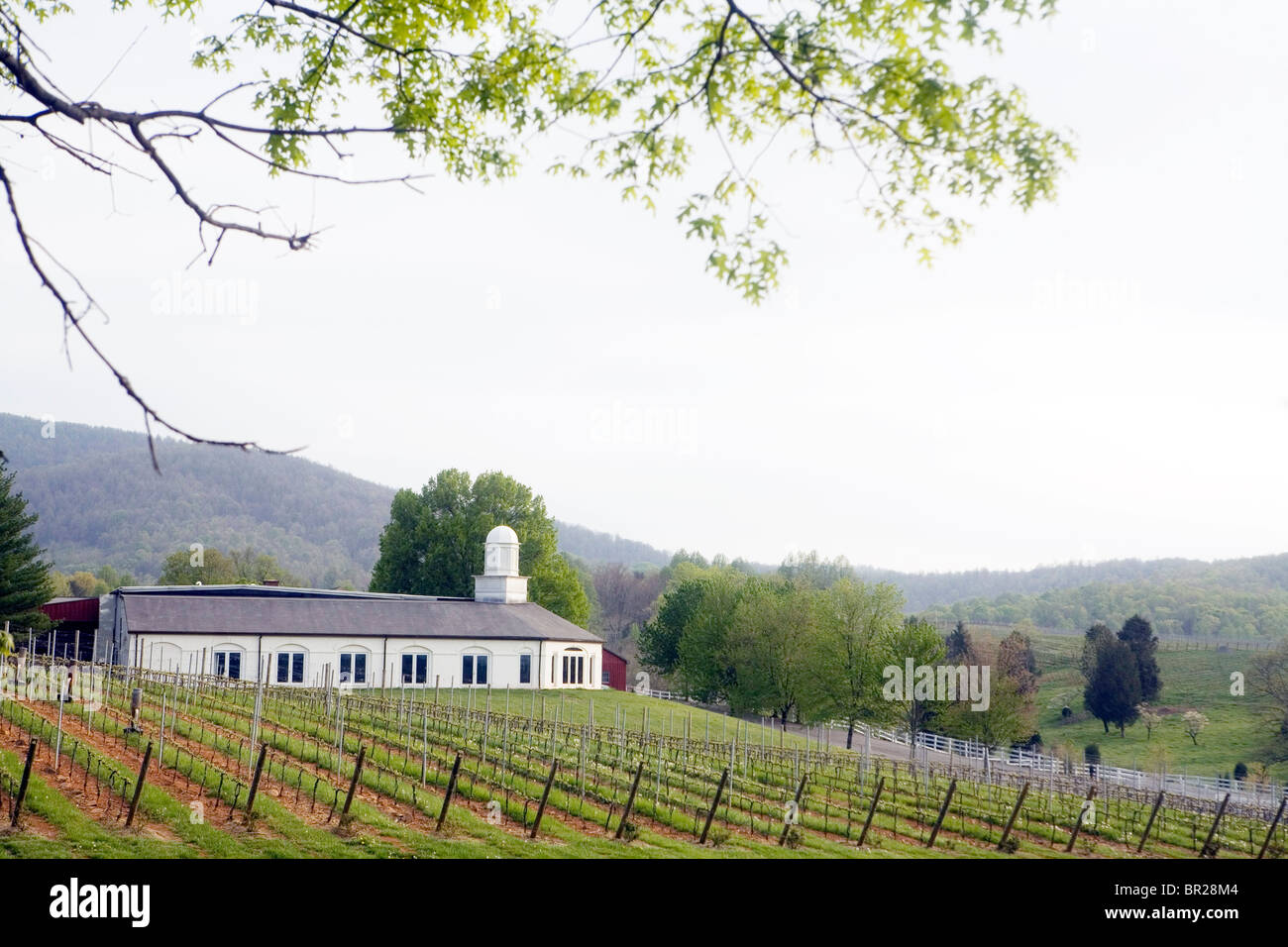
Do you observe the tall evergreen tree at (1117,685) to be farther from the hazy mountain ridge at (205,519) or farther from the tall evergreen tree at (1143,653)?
the hazy mountain ridge at (205,519)

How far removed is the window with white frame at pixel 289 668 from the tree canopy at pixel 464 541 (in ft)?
58.2

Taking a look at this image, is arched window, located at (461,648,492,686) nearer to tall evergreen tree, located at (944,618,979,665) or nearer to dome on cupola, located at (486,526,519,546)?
dome on cupola, located at (486,526,519,546)

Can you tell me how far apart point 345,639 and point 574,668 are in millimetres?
11543

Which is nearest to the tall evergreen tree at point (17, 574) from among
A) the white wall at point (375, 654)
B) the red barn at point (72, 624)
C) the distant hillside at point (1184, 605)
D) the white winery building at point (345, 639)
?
the white winery building at point (345, 639)

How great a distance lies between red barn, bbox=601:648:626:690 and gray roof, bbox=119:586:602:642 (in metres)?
5.93

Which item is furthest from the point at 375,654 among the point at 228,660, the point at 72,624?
the point at 72,624

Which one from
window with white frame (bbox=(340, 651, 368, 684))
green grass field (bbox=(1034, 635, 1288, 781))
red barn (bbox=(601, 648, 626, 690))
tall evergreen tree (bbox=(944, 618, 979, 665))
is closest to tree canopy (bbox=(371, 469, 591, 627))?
red barn (bbox=(601, 648, 626, 690))

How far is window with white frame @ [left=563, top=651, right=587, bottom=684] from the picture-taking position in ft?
174

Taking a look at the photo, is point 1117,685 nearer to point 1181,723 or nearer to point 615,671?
point 1181,723

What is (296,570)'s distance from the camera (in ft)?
522

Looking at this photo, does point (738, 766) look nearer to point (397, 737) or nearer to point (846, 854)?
point (397, 737)

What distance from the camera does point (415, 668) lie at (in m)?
49.8

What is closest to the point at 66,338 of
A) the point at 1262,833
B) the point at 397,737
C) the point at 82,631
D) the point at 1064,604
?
the point at 397,737
